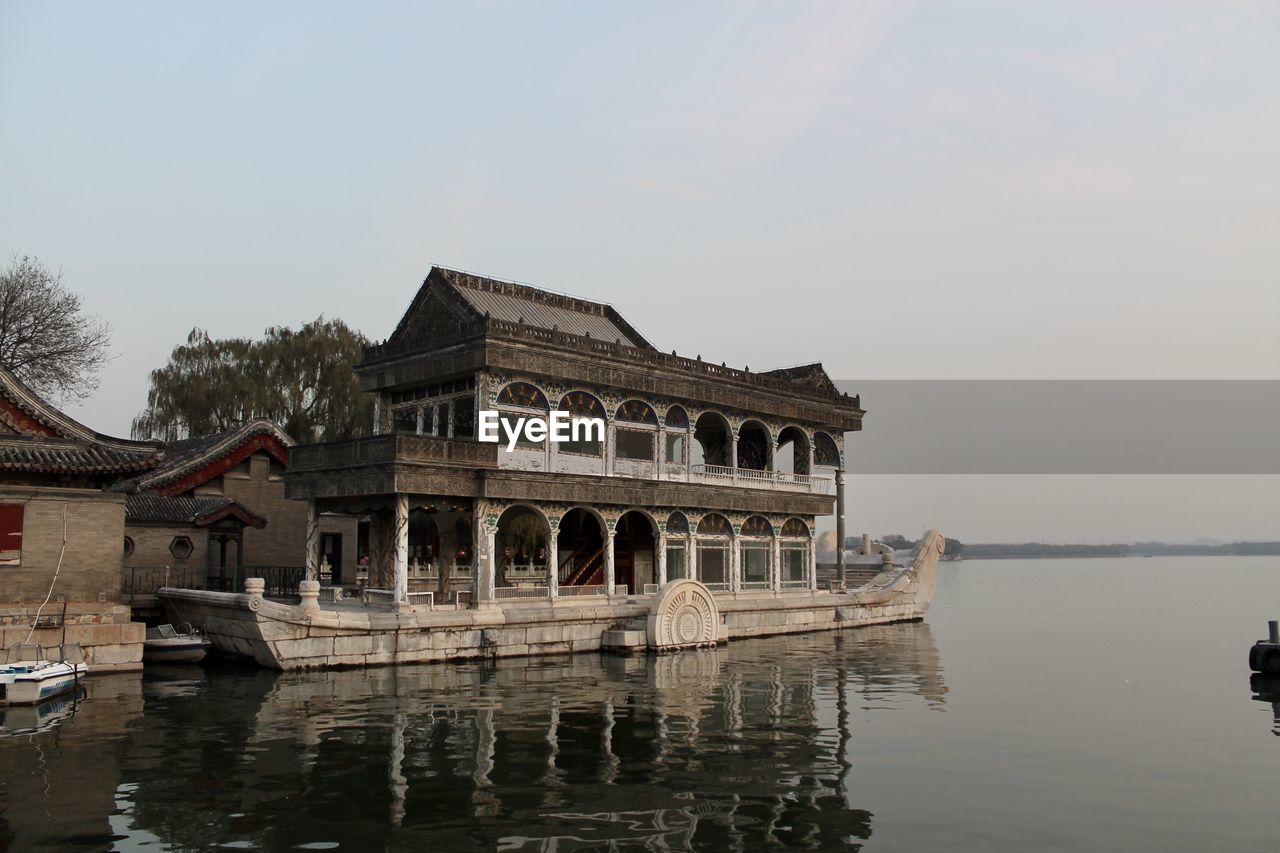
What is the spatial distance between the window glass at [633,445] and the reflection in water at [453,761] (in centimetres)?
948

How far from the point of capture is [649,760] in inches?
656

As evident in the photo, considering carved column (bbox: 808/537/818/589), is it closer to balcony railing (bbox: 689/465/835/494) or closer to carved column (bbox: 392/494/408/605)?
balcony railing (bbox: 689/465/835/494)

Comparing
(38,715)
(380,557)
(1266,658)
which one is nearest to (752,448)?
(380,557)

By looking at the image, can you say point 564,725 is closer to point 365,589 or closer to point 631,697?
point 631,697

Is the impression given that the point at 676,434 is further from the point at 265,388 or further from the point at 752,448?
the point at 265,388

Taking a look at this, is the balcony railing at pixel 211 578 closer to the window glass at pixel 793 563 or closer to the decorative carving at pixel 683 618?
the decorative carving at pixel 683 618

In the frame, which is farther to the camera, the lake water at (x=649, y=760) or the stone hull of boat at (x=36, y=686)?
the stone hull of boat at (x=36, y=686)

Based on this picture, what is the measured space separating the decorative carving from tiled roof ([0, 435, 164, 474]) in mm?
14501

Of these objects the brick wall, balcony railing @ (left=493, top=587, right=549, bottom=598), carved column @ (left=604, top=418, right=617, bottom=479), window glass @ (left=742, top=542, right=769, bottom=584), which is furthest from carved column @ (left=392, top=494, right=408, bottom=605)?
window glass @ (left=742, top=542, right=769, bottom=584)

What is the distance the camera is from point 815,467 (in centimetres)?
4325

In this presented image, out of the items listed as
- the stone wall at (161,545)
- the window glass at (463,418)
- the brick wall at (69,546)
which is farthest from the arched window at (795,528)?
the brick wall at (69,546)

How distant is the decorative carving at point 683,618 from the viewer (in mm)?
31359

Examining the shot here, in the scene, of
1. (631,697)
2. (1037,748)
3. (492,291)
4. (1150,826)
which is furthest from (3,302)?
(1150,826)

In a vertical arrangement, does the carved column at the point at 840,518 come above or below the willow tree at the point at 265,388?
below
